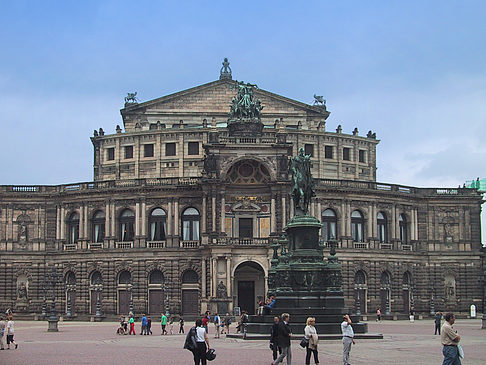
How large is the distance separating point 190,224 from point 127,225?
6.93 metres

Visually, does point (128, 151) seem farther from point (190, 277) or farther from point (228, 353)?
point (228, 353)

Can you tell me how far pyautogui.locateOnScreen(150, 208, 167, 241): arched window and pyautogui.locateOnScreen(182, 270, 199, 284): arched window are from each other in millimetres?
4589

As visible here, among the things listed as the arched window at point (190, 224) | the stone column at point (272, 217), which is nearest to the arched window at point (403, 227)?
the stone column at point (272, 217)

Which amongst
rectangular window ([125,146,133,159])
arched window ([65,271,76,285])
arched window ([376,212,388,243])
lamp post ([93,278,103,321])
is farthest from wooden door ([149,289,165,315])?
arched window ([376,212,388,243])

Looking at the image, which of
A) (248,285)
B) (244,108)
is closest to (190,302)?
(248,285)

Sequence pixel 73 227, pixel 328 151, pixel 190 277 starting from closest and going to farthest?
pixel 190 277 < pixel 73 227 < pixel 328 151

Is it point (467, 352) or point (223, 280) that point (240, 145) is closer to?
point (223, 280)

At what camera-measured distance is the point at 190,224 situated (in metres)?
89.1

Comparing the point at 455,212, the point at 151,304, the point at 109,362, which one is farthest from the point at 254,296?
the point at 109,362

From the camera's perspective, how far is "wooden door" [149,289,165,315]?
8694cm

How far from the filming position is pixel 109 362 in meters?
31.5

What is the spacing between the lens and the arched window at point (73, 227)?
92062 mm

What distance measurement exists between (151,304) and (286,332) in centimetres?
6046

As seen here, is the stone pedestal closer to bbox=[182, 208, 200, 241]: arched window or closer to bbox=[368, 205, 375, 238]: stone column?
bbox=[182, 208, 200, 241]: arched window
